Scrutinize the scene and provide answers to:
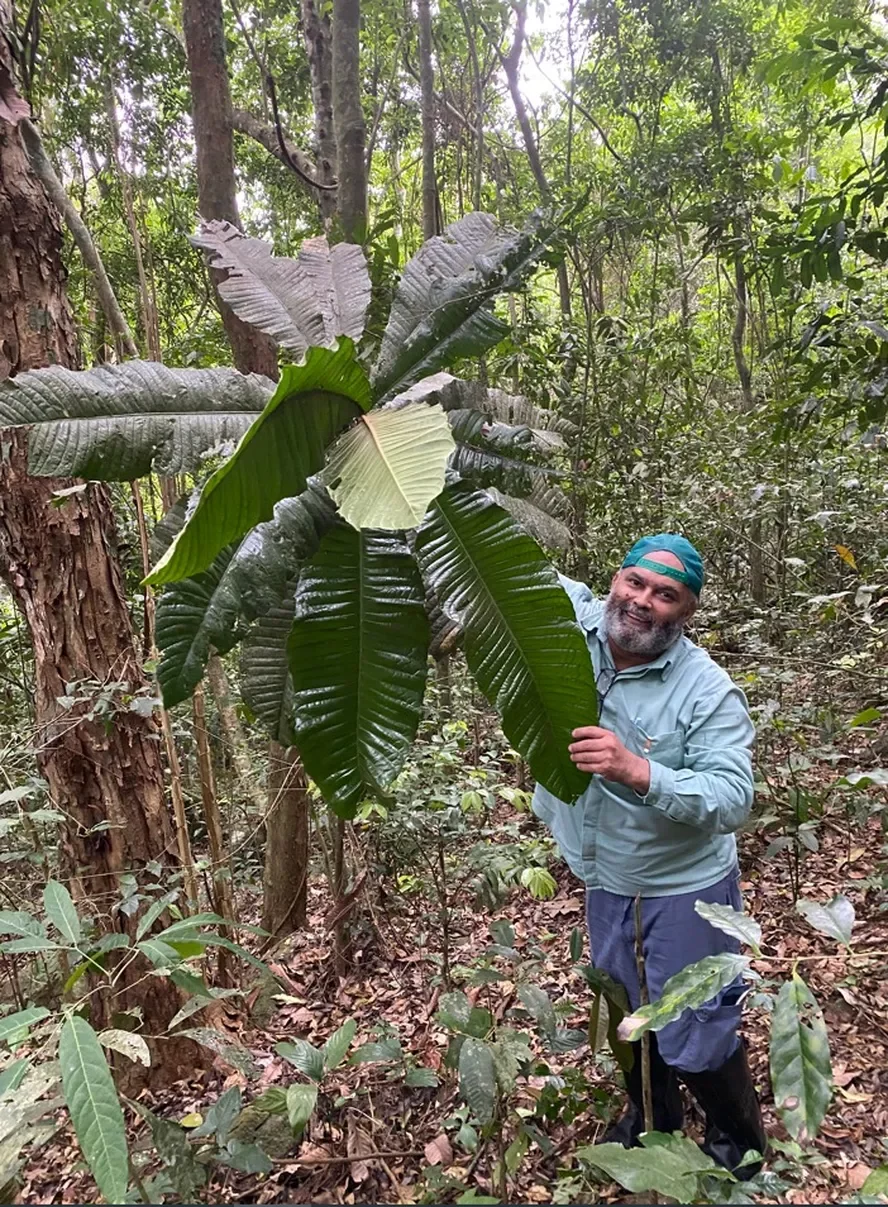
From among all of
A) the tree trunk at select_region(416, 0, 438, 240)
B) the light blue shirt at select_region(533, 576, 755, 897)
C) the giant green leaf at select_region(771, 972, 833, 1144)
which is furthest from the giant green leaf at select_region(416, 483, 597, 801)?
the tree trunk at select_region(416, 0, 438, 240)

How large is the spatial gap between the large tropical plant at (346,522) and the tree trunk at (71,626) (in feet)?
3.18

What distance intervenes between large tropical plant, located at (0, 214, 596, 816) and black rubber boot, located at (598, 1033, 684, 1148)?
46.8 inches

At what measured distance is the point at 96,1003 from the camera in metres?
2.44

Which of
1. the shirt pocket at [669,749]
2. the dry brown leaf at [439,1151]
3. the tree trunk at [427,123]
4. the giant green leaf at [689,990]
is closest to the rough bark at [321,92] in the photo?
the tree trunk at [427,123]

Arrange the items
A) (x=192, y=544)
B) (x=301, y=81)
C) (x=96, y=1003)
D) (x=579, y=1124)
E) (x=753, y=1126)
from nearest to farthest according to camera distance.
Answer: (x=192, y=544)
(x=753, y=1126)
(x=579, y=1124)
(x=96, y=1003)
(x=301, y=81)

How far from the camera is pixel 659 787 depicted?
158 cm

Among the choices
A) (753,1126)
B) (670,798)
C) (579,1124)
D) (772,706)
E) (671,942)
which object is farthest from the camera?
(772,706)

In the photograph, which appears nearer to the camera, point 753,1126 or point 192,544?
point 192,544

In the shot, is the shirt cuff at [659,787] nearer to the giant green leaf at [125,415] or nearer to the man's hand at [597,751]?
the man's hand at [597,751]

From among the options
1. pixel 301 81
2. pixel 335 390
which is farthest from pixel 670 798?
pixel 301 81

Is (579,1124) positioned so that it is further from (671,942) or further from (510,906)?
(510,906)

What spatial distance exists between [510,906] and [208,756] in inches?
68.9

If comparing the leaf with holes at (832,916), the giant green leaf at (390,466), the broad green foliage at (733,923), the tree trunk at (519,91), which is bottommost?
the leaf with holes at (832,916)

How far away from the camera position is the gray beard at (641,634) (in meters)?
1.84
